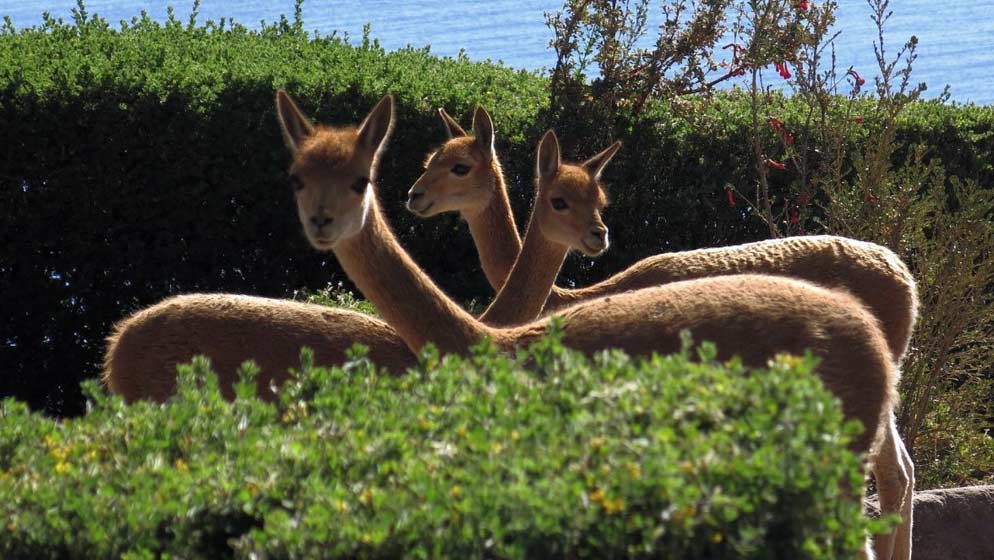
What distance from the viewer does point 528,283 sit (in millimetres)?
7164

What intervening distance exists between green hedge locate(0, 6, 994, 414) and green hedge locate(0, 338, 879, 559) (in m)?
5.49

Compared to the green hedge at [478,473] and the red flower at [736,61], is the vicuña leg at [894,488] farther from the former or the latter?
the red flower at [736,61]

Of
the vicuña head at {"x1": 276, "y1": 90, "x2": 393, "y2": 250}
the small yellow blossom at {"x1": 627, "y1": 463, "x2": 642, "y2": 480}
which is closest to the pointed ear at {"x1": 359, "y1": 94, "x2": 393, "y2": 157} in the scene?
the vicuña head at {"x1": 276, "y1": 90, "x2": 393, "y2": 250}

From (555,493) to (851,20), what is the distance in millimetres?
21564

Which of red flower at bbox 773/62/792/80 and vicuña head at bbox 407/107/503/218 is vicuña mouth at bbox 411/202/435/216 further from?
red flower at bbox 773/62/792/80

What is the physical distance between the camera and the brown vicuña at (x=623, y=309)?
4793 millimetres

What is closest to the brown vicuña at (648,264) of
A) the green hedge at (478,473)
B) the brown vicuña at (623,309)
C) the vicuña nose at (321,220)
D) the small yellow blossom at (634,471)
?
the brown vicuña at (623,309)

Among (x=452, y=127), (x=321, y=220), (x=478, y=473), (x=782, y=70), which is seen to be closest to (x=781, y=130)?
(x=782, y=70)

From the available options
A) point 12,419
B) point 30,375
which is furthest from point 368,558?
point 30,375

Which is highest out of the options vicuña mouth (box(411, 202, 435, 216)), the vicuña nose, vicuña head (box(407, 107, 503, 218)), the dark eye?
the dark eye

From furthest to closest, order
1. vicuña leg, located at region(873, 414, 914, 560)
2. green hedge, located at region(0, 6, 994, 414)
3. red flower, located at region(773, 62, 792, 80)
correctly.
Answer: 1. red flower, located at region(773, 62, 792, 80)
2. green hedge, located at region(0, 6, 994, 414)
3. vicuña leg, located at region(873, 414, 914, 560)

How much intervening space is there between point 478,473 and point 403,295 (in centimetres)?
260

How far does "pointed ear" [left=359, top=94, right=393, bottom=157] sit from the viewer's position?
19.6 feet

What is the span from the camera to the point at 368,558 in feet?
10.3
